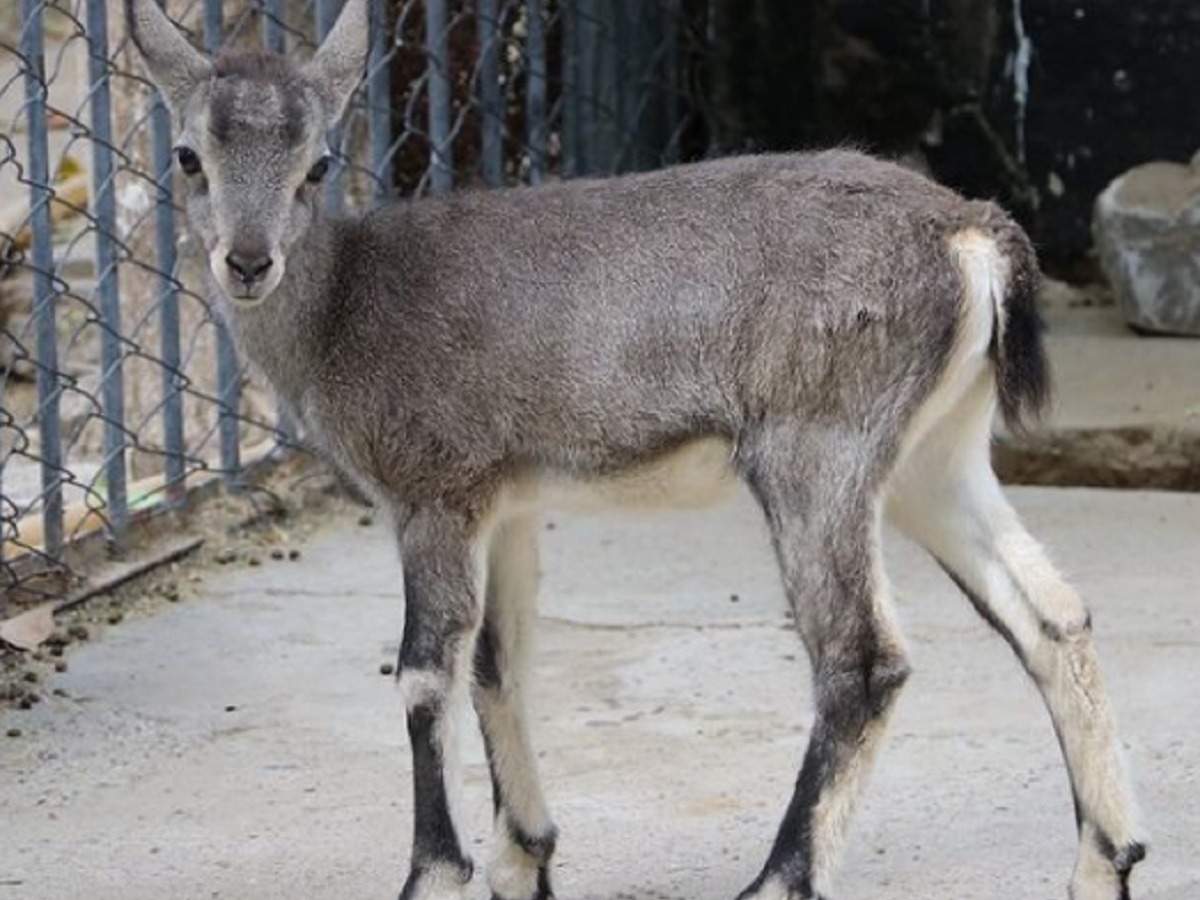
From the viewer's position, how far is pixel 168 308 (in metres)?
7.93

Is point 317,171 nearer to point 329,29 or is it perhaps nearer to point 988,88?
point 329,29

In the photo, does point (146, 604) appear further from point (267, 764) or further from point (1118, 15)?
point (1118, 15)

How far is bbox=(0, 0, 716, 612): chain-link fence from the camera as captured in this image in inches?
291

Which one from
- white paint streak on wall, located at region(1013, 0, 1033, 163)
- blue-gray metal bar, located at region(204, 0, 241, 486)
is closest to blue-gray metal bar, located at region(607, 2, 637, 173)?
white paint streak on wall, located at region(1013, 0, 1033, 163)

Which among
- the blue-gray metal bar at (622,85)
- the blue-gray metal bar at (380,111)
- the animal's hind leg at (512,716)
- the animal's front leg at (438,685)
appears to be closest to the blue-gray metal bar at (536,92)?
the blue-gray metal bar at (622,85)

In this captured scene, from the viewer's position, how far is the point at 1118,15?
33.8 ft

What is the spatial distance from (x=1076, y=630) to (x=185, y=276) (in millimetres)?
4329

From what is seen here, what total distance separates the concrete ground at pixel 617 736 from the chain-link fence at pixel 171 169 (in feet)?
1.56

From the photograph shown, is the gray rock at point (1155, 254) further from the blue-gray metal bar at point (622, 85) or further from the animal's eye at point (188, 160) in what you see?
the animal's eye at point (188, 160)

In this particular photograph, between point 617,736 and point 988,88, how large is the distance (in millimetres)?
4718

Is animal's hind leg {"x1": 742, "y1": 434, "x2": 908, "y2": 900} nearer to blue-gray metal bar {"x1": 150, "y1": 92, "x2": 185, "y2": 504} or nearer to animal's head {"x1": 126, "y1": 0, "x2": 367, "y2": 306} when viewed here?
animal's head {"x1": 126, "y1": 0, "x2": 367, "y2": 306}

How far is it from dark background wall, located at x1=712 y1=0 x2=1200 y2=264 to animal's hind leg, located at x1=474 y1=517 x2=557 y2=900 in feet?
16.8

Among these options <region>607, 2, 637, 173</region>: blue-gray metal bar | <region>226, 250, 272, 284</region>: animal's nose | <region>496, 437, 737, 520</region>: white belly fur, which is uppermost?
<region>226, 250, 272, 284</region>: animal's nose

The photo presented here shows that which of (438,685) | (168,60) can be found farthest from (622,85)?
(438,685)
